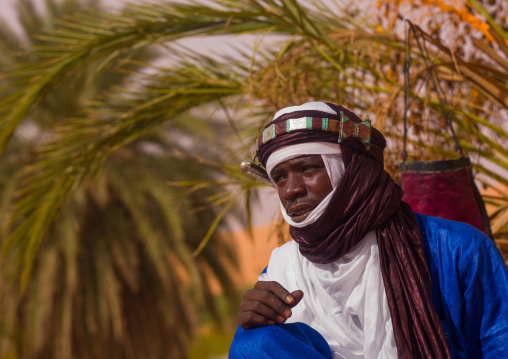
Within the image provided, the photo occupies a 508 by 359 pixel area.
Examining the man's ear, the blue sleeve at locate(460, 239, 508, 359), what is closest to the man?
the blue sleeve at locate(460, 239, 508, 359)

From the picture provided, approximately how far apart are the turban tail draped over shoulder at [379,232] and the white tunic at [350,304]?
0.04 metres

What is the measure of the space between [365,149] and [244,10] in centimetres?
198

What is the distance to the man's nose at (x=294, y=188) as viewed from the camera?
2062mm

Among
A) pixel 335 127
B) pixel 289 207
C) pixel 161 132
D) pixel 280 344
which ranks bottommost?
pixel 280 344

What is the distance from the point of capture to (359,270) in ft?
6.72

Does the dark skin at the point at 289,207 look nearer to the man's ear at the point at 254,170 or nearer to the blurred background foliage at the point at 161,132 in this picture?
the man's ear at the point at 254,170

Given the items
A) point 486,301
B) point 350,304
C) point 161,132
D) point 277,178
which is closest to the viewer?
point 486,301

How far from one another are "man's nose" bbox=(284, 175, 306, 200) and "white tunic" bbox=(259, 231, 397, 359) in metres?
0.26

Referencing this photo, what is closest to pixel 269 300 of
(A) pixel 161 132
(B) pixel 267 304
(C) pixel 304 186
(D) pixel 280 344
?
Answer: (B) pixel 267 304

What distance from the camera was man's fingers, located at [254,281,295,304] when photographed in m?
1.95

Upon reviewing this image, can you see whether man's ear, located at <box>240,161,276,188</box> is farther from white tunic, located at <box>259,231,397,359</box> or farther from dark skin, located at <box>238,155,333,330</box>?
white tunic, located at <box>259,231,397,359</box>

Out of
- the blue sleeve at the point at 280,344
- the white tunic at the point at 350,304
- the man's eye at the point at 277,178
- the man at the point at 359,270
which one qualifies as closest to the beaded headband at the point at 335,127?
the man at the point at 359,270

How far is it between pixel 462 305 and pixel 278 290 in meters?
0.57

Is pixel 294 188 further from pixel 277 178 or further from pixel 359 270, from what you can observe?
Answer: pixel 359 270
